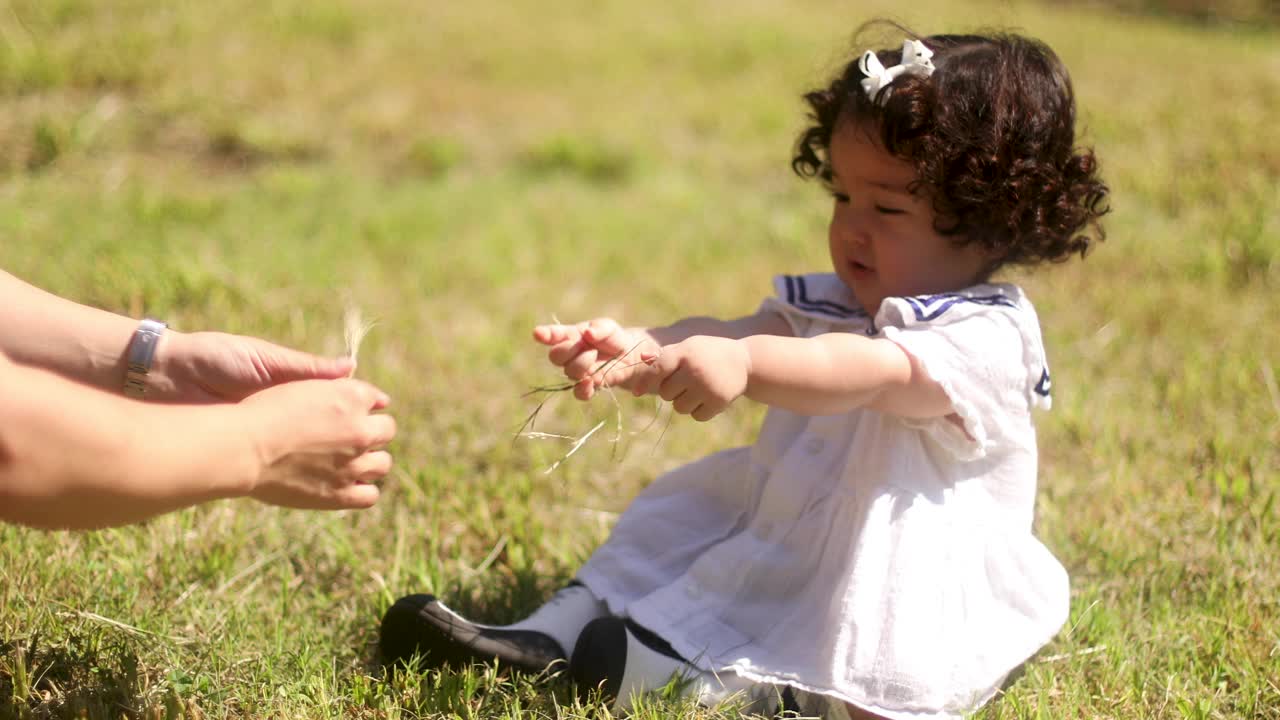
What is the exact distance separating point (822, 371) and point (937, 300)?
10.9 inches

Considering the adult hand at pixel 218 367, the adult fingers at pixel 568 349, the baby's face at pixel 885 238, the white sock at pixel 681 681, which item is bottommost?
the white sock at pixel 681 681

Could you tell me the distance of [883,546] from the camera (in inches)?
73.8

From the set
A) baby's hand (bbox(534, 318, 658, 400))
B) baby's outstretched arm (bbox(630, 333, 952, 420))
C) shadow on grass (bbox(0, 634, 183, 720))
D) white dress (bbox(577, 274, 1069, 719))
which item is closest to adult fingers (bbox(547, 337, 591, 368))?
baby's hand (bbox(534, 318, 658, 400))

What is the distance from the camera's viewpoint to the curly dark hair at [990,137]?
193 cm

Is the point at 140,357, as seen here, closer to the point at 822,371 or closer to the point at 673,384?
the point at 673,384

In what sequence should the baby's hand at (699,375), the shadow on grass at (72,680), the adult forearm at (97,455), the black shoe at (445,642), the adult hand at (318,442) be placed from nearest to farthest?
the adult forearm at (97,455) < the adult hand at (318,442) < the baby's hand at (699,375) < the shadow on grass at (72,680) < the black shoe at (445,642)

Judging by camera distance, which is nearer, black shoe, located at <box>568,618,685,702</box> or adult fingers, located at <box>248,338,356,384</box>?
adult fingers, located at <box>248,338,356,384</box>

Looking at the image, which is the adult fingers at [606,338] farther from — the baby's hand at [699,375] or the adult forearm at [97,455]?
the adult forearm at [97,455]

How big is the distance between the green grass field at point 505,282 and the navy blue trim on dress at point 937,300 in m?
0.50

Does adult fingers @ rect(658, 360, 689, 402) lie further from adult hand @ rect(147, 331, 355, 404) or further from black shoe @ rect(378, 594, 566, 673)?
black shoe @ rect(378, 594, 566, 673)

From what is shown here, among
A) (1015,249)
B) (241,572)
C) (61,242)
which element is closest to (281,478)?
(241,572)

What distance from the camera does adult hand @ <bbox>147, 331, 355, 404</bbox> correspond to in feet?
5.90

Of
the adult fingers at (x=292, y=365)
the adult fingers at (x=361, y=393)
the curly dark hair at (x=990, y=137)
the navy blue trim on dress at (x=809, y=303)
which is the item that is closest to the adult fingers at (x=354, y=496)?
the adult fingers at (x=361, y=393)

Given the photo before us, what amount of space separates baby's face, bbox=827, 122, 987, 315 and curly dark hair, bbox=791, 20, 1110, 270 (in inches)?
1.0
